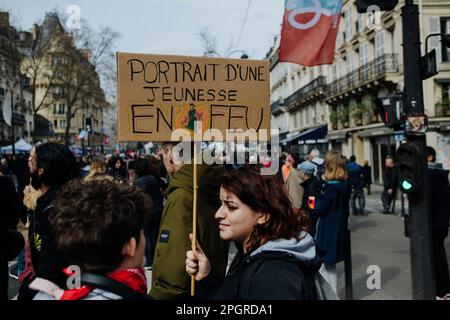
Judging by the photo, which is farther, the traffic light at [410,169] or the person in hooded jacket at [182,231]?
the traffic light at [410,169]

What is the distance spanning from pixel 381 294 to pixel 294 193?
210 cm

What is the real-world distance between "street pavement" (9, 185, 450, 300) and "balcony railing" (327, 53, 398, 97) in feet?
44.3

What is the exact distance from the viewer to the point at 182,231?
100 inches

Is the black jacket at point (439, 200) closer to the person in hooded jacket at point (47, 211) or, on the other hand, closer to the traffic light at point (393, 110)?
the traffic light at point (393, 110)

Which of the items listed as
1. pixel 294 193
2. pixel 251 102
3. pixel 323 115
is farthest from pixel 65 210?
pixel 323 115

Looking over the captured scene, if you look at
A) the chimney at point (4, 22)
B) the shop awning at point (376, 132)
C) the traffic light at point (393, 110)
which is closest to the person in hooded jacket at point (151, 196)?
the traffic light at point (393, 110)

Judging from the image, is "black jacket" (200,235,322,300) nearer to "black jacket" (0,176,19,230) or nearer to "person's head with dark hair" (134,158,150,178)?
"black jacket" (0,176,19,230)

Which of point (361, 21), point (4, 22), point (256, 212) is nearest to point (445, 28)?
point (361, 21)

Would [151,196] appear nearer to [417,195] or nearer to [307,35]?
[307,35]

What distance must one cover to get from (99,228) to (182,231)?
0.95m

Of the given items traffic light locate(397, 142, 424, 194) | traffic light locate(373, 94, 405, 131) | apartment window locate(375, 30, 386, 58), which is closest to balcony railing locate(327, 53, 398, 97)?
apartment window locate(375, 30, 386, 58)

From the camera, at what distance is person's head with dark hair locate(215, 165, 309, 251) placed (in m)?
1.99

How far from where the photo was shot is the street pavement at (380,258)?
222 inches

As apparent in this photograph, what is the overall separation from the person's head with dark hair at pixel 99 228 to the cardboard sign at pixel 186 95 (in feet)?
3.48
